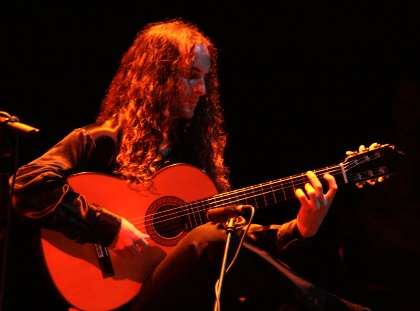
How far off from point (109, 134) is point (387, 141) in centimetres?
202

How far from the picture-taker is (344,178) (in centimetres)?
265

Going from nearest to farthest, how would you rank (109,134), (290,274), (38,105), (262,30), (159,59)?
1. (290,274)
2. (109,134)
3. (159,59)
4. (38,105)
5. (262,30)

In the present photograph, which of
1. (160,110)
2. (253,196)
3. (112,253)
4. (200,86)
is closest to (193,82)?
(200,86)

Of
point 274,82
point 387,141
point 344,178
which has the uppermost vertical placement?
point 274,82

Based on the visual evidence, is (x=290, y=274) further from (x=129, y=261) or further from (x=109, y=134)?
(x=109, y=134)

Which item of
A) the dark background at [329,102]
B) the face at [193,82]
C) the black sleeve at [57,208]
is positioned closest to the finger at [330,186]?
the face at [193,82]

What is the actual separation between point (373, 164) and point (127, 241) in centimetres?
123

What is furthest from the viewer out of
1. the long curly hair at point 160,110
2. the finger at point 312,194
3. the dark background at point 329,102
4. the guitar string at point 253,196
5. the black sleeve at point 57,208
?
the dark background at point 329,102

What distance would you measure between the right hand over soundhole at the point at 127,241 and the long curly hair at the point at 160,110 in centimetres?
33

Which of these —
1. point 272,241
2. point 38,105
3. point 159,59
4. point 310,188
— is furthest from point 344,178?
point 38,105

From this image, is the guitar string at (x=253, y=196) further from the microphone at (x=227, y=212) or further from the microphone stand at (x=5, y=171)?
the microphone stand at (x=5, y=171)

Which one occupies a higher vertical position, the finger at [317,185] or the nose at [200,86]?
the nose at [200,86]

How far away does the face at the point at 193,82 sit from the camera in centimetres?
295

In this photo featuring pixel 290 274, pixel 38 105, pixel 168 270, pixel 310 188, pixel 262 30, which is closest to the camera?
pixel 290 274
